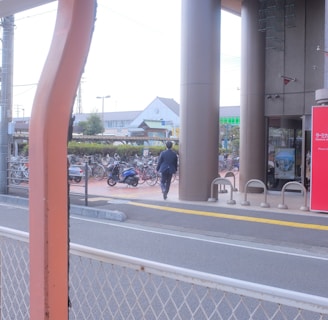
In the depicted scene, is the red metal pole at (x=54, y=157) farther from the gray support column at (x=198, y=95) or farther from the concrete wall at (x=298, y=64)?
the concrete wall at (x=298, y=64)

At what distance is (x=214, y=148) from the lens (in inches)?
584

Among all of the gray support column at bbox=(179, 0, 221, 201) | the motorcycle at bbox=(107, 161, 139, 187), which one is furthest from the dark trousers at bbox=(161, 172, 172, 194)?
the motorcycle at bbox=(107, 161, 139, 187)

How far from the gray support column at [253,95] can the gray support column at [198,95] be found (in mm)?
3103

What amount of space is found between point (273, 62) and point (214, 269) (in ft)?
40.4

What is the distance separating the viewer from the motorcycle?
19.5 metres

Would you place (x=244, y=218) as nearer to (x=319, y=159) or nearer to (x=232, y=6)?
(x=319, y=159)

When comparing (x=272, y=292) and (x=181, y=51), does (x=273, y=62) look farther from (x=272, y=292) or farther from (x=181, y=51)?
(x=272, y=292)

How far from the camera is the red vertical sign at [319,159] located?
11898mm

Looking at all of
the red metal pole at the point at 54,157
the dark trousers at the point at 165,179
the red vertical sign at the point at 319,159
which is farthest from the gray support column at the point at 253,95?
the red metal pole at the point at 54,157

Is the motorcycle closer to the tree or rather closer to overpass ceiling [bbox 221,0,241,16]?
overpass ceiling [bbox 221,0,241,16]

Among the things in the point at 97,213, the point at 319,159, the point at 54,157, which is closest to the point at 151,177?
the point at 97,213

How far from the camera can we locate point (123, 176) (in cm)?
1966

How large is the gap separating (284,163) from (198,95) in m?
5.24

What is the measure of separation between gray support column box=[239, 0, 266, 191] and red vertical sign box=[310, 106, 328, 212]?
213 inches
